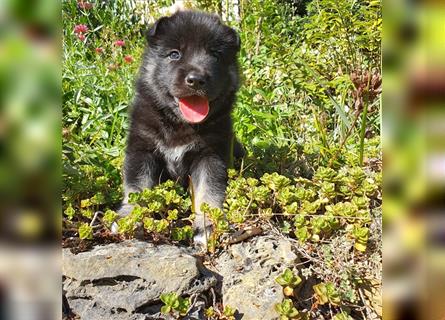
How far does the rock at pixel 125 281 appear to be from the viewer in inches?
87.7

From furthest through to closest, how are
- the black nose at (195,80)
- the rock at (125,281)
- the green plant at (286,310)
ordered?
the black nose at (195,80) → the rock at (125,281) → the green plant at (286,310)

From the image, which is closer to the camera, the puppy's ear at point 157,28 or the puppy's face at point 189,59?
the puppy's face at point 189,59

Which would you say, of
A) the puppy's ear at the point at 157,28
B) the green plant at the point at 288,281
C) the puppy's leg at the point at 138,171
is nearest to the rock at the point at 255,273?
the green plant at the point at 288,281

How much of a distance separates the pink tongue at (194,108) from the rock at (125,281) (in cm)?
127

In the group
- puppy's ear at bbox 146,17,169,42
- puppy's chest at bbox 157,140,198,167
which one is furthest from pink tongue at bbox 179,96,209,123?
puppy's ear at bbox 146,17,169,42

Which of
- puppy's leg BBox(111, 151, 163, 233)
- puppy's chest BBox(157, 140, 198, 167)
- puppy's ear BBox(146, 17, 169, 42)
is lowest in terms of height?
puppy's leg BBox(111, 151, 163, 233)

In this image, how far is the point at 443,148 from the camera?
0.66 meters

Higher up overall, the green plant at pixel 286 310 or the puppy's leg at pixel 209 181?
the green plant at pixel 286 310

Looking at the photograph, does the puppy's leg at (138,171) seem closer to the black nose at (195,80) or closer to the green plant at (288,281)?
the black nose at (195,80)

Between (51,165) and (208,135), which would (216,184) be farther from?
(51,165)

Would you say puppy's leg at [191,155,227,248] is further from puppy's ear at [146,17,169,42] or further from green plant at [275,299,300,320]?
green plant at [275,299,300,320]

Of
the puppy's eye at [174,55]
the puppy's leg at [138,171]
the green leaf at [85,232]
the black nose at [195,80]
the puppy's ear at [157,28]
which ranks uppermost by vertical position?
the puppy's ear at [157,28]

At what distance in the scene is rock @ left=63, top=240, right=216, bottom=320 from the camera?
223cm

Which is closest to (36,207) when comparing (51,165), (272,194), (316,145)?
(51,165)
